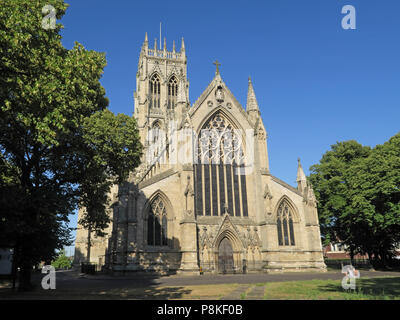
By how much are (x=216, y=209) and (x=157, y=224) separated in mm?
6148

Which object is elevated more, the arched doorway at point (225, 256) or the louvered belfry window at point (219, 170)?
the louvered belfry window at point (219, 170)

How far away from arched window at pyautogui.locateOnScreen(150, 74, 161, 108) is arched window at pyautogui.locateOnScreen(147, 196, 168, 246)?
30.8m

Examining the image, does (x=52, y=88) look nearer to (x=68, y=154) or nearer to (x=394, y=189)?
(x=68, y=154)

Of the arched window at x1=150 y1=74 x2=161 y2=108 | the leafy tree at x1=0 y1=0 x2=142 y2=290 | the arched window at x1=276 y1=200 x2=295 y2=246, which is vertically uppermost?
the arched window at x1=150 y1=74 x2=161 y2=108

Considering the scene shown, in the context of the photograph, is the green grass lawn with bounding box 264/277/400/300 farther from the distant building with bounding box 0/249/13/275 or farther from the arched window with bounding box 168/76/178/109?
the arched window with bounding box 168/76/178/109

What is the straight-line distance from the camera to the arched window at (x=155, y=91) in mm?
57750

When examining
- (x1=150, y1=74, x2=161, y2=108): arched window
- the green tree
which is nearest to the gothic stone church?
the green tree

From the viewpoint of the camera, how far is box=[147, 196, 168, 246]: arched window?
29.1 meters

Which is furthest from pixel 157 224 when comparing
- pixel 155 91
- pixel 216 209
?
pixel 155 91

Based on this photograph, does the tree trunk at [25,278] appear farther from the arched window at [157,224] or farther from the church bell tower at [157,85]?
the church bell tower at [157,85]

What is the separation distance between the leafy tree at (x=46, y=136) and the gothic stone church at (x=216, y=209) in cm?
821

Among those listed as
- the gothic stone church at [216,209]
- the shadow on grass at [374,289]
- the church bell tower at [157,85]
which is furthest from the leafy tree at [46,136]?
the church bell tower at [157,85]

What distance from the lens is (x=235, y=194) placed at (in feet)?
108

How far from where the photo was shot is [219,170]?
3319cm
